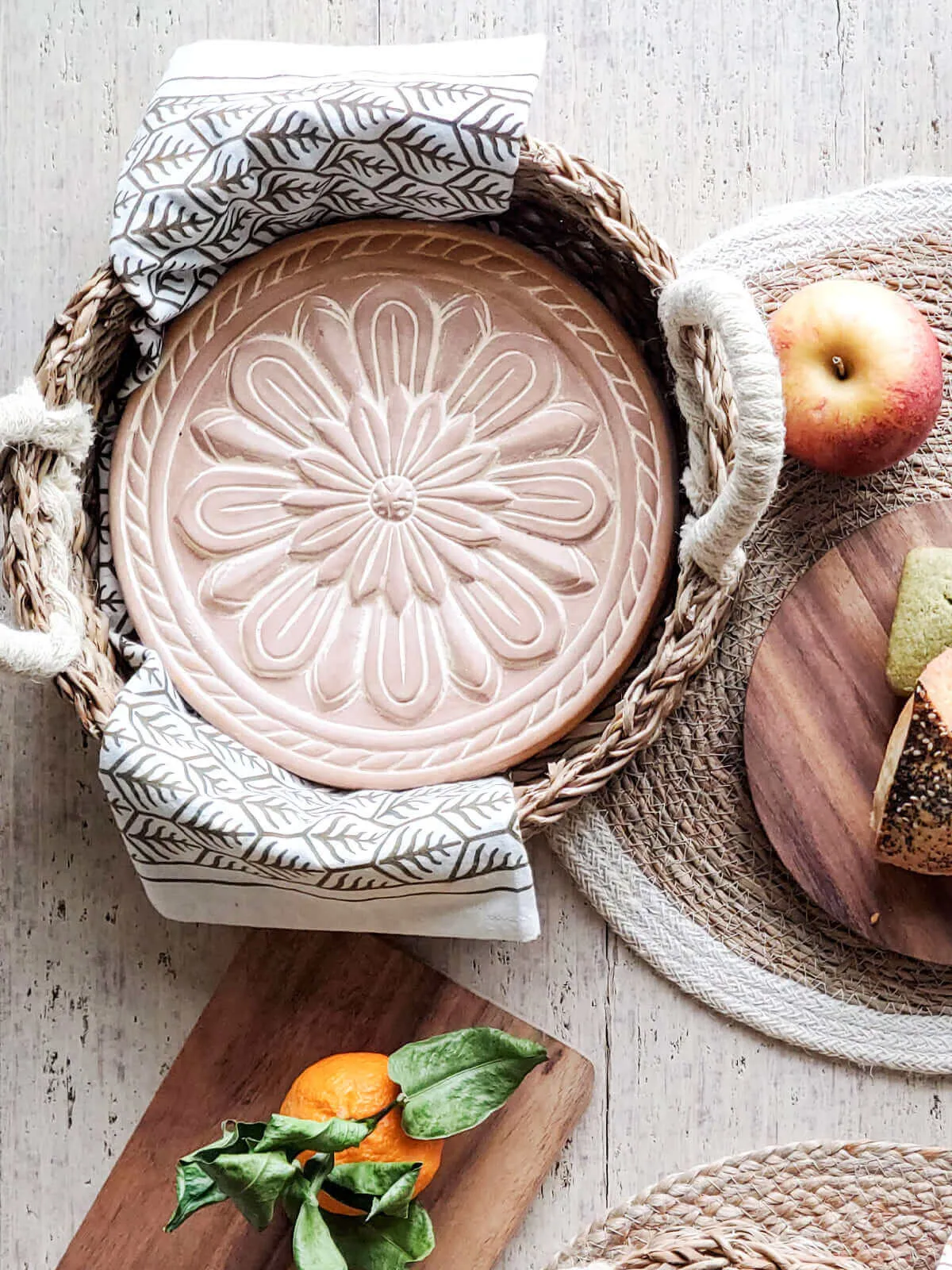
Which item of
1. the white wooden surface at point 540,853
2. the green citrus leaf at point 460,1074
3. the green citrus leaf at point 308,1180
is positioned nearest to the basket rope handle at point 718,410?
the white wooden surface at point 540,853

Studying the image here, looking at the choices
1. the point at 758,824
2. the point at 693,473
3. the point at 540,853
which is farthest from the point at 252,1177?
the point at 693,473

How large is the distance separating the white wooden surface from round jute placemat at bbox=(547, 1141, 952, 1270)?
0.02m

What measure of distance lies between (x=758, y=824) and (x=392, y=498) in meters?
0.39

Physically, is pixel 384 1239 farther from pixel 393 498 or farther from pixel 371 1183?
pixel 393 498

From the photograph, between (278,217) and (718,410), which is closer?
(718,410)

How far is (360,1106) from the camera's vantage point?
0.86 meters

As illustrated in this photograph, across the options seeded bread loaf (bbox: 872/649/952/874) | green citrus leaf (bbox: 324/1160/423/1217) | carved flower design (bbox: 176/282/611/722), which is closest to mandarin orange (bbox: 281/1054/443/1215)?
green citrus leaf (bbox: 324/1160/423/1217)

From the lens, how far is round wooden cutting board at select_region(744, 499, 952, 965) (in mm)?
936

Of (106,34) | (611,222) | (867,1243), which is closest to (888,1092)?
(867,1243)

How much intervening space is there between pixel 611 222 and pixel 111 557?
0.47m

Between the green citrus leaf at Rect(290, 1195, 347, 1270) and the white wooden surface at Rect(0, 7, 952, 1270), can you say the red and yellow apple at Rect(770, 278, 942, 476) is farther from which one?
the green citrus leaf at Rect(290, 1195, 347, 1270)

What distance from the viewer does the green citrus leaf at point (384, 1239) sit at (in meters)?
0.85

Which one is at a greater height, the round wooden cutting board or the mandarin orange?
the round wooden cutting board

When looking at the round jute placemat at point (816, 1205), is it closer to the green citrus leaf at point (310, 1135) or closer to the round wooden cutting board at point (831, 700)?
the round wooden cutting board at point (831, 700)
